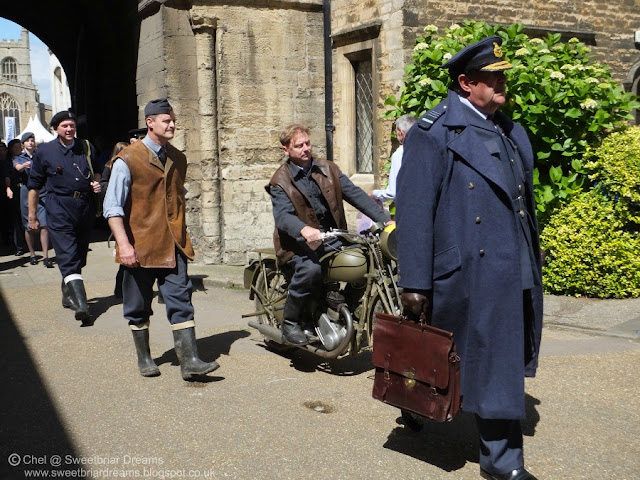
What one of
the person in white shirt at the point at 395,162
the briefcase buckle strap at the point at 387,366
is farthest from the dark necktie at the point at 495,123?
the person in white shirt at the point at 395,162

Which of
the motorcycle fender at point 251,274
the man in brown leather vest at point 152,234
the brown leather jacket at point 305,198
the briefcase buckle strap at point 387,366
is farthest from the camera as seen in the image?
the motorcycle fender at point 251,274

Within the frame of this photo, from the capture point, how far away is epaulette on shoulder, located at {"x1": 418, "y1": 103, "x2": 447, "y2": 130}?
3.78 meters

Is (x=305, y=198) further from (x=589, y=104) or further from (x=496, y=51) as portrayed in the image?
(x=589, y=104)

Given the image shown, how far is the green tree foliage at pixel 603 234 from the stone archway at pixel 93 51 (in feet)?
30.0

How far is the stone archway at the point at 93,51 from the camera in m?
15.8

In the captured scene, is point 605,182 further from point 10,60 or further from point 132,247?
point 10,60

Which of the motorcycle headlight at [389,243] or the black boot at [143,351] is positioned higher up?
the motorcycle headlight at [389,243]

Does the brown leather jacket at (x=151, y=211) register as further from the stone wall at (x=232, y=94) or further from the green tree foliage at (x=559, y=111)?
the stone wall at (x=232, y=94)

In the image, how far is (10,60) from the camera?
10875cm

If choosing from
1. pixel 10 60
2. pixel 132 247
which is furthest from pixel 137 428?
pixel 10 60

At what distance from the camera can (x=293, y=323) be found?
5.70 m

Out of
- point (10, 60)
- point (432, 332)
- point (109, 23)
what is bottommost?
point (432, 332)

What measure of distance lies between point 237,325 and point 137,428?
2.73 meters

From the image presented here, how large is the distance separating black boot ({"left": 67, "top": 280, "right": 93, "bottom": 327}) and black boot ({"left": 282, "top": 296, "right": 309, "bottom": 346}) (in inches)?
95.2
